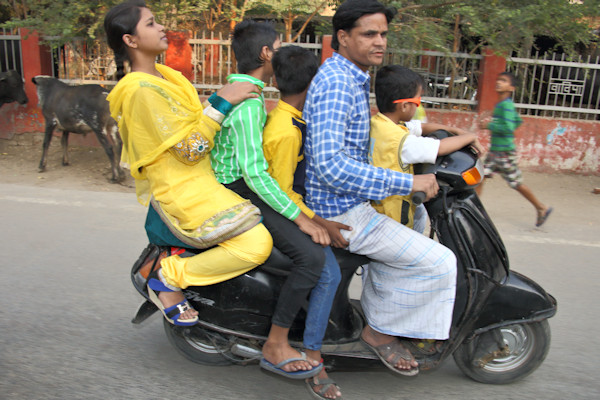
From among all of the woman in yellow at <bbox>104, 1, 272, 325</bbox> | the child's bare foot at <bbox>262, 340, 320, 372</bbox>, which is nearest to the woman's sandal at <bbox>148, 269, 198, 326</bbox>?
the woman in yellow at <bbox>104, 1, 272, 325</bbox>

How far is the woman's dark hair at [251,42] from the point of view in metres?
2.57

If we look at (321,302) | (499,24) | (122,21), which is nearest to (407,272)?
(321,302)

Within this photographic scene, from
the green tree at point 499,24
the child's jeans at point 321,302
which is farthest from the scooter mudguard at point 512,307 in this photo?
the green tree at point 499,24

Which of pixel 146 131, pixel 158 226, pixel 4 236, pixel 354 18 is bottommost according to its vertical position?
pixel 4 236

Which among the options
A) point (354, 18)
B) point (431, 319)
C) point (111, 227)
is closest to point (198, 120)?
point (354, 18)

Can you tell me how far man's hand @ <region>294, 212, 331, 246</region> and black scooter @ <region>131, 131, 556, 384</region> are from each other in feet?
0.58

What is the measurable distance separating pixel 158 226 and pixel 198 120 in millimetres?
570

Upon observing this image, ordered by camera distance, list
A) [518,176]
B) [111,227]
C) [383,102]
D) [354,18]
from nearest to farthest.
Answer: [354,18], [383,102], [111,227], [518,176]

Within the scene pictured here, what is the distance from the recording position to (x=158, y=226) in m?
2.65

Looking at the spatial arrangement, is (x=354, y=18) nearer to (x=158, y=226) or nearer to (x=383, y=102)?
(x=383, y=102)

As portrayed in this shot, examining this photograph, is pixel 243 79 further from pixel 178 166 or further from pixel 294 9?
pixel 294 9

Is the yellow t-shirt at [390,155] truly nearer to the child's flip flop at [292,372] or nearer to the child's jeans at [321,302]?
the child's jeans at [321,302]

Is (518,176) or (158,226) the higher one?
(158,226)

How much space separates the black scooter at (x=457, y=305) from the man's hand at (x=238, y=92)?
723 mm
